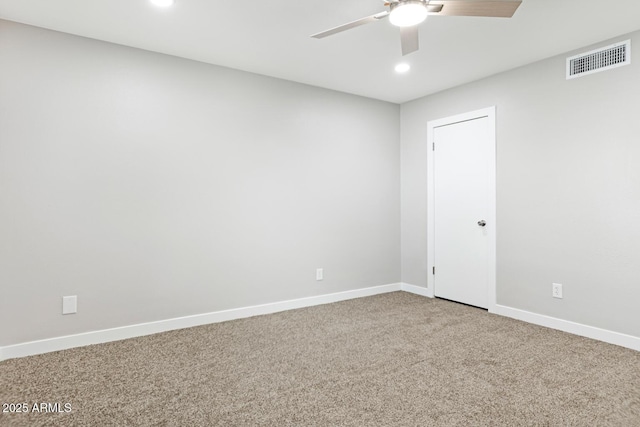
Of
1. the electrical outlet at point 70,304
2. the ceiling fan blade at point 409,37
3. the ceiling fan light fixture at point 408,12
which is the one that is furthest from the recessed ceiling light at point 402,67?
the electrical outlet at point 70,304

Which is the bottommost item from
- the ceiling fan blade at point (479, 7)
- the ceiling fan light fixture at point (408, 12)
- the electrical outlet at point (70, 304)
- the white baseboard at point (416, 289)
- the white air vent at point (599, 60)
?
the white baseboard at point (416, 289)

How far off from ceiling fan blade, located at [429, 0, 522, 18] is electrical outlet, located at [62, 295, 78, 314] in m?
3.22

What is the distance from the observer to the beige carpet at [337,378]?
1.91 metres

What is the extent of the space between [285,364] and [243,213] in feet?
5.30

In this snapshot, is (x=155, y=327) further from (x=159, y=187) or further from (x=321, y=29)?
(x=321, y=29)

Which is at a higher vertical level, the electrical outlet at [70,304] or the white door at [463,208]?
the white door at [463,208]

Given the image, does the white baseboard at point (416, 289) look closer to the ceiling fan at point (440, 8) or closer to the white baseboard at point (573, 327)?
the white baseboard at point (573, 327)

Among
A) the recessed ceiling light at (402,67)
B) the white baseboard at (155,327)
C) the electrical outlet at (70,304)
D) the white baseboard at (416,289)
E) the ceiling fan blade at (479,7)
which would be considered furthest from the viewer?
the white baseboard at (416,289)

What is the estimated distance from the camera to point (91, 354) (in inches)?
107

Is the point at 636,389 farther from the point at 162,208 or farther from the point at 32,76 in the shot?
the point at 32,76

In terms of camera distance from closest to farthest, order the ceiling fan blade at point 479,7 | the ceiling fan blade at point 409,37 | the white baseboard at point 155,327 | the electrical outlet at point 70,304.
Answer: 1. the ceiling fan blade at point 479,7
2. the ceiling fan blade at point 409,37
3. the white baseboard at point 155,327
4. the electrical outlet at point 70,304

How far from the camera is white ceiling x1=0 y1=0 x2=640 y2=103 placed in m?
2.48

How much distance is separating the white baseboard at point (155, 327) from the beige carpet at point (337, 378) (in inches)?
3.9

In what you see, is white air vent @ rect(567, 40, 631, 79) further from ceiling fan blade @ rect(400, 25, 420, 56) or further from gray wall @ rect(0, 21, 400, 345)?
gray wall @ rect(0, 21, 400, 345)
